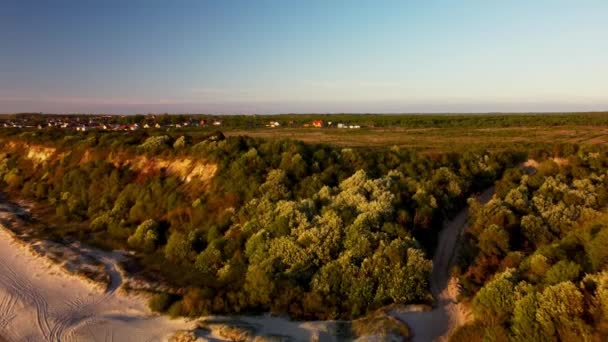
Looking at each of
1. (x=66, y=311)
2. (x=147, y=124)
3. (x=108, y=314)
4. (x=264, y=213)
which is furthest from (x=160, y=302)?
(x=147, y=124)

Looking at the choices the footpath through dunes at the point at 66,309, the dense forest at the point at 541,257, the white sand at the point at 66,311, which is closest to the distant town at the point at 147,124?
the footpath through dunes at the point at 66,309

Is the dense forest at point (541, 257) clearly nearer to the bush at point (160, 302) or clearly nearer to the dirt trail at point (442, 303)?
the dirt trail at point (442, 303)

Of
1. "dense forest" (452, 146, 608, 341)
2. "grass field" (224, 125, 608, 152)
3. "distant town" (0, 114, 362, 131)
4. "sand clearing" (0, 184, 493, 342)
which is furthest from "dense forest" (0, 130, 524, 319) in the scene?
"distant town" (0, 114, 362, 131)

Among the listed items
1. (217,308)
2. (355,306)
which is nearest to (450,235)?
(355,306)

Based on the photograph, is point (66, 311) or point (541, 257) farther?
point (66, 311)

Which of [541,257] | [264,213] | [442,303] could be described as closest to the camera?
[541,257]

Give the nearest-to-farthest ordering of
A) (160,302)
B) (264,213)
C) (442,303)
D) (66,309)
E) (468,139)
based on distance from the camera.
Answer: (442,303) → (160,302) → (66,309) → (264,213) → (468,139)

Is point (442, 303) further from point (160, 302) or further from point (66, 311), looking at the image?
point (66, 311)
